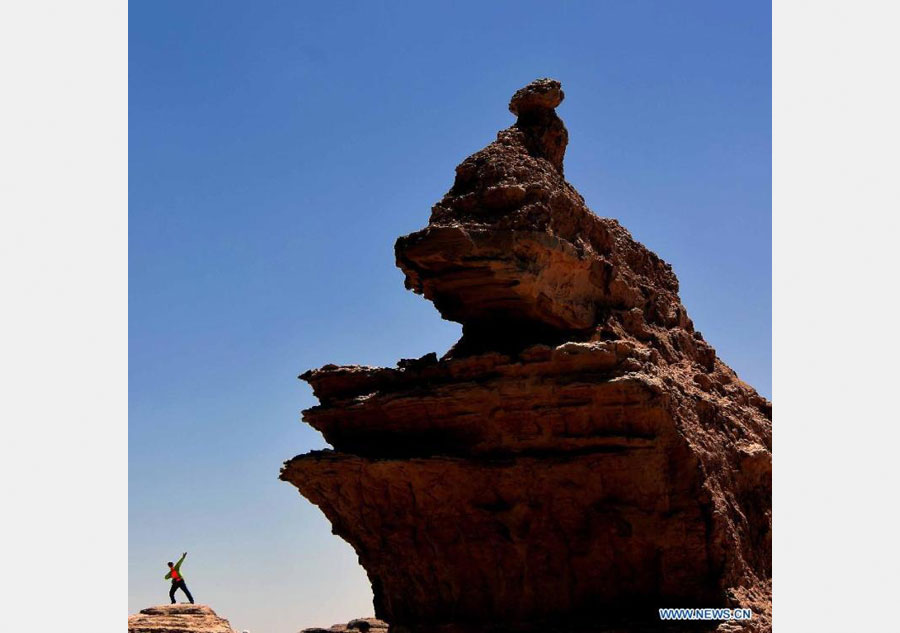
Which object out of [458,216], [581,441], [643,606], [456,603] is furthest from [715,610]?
[458,216]

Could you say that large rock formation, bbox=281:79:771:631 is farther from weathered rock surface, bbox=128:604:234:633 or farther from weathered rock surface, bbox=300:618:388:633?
weathered rock surface, bbox=128:604:234:633

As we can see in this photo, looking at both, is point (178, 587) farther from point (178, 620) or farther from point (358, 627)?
point (358, 627)

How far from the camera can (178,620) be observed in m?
22.7

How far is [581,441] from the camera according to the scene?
2061 centimetres

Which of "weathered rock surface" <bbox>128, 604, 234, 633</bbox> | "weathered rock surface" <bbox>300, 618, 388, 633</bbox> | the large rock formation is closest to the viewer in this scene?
the large rock formation

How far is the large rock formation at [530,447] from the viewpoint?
2039 centimetres

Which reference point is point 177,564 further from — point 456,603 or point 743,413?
point 743,413

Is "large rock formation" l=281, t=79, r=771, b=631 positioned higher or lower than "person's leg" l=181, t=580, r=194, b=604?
higher

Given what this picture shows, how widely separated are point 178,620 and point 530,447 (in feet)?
27.2

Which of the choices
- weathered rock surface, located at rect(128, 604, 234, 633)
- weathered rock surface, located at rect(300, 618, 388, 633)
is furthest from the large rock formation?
weathered rock surface, located at rect(128, 604, 234, 633)

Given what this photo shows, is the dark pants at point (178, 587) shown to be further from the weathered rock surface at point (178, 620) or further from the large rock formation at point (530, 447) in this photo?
the large rock formation at point (530, 447)

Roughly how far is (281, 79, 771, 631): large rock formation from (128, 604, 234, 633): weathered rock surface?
3294 millimetres

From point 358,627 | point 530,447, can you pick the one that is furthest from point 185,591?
point 530,447

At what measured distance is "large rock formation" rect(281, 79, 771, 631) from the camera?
20391 mm
